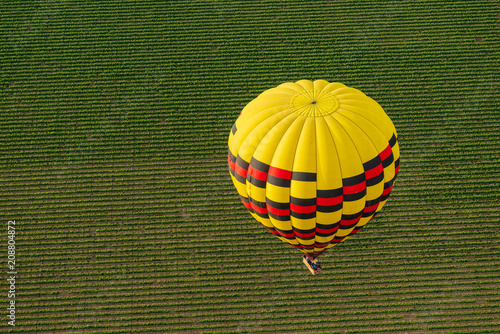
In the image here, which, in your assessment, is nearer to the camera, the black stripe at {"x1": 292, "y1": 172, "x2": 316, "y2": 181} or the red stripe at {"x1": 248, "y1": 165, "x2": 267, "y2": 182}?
the black stripe at {"x1": 292, "y1": 172, "x2": 316, "y2": 181}

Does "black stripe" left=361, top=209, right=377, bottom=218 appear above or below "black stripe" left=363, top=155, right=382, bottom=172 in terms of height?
below

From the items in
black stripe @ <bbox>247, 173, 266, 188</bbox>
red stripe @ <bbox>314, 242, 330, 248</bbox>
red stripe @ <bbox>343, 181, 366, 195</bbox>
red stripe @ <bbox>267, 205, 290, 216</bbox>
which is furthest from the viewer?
red stripe @ <bbox>314, 242, 330, 248</bbox>

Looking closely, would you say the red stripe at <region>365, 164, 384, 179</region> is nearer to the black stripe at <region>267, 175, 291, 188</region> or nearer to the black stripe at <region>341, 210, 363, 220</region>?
the black stripe at <region>341, 210, 363, 220</region>

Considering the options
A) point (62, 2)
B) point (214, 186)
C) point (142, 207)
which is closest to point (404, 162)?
point (214, 186)

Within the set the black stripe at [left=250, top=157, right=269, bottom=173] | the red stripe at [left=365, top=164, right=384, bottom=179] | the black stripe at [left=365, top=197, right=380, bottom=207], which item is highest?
the black stripe at [left=250, top=157, right=269, bottom=173]

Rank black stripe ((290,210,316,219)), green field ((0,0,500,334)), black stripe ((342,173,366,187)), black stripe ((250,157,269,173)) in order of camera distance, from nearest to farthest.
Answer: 1. black stripe ((342,173,366,187))
2. black stripe ((250,157,269,173))
3. black stripe ((290,210,316,219))
4. green field ((0,0,500,334))

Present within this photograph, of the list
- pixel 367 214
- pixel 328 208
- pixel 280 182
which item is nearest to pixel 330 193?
pixel 328 208

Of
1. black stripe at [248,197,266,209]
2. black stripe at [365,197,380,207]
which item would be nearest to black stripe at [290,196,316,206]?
black stripe at [248,197,266,209]

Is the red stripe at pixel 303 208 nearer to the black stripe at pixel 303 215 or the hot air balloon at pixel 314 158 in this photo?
the hot air balloon at pixel 314 158
